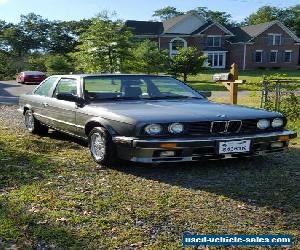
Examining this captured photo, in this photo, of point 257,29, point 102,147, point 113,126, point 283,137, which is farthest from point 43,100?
point 257,29

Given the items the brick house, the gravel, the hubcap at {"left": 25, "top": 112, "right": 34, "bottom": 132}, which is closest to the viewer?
the hubcap at {"left": 25, "top": 112, "right": 34, "bottom": 132}

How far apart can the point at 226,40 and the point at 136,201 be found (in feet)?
184

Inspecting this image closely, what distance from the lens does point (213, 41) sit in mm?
57844

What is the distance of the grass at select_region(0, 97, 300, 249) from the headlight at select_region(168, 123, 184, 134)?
1.90 feet

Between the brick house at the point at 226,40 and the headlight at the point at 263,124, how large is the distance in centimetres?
5046

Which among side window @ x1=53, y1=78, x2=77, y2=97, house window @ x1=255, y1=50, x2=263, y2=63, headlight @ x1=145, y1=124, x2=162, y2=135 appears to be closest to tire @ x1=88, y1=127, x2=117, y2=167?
headlight @ x1=145, y1=124, x2=162, y2=135

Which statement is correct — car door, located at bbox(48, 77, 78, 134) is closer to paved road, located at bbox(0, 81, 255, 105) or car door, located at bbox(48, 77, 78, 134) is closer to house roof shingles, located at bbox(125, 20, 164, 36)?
paved road, located at bbox(0, 81, 255, 105)

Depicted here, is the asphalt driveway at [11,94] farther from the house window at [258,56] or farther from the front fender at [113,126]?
the house window at [258,56]

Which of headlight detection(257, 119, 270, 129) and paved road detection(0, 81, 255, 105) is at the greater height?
headlight detection(257, 119, 270, 129)

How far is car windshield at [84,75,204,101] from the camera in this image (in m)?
7.04

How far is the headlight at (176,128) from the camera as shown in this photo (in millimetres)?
5647

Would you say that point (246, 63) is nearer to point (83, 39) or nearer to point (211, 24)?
point (211, 24)

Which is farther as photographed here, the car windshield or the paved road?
the paved road

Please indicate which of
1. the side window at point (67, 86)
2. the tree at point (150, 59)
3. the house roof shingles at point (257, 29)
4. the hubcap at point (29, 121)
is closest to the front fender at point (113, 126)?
the side window at point (67, 86)
